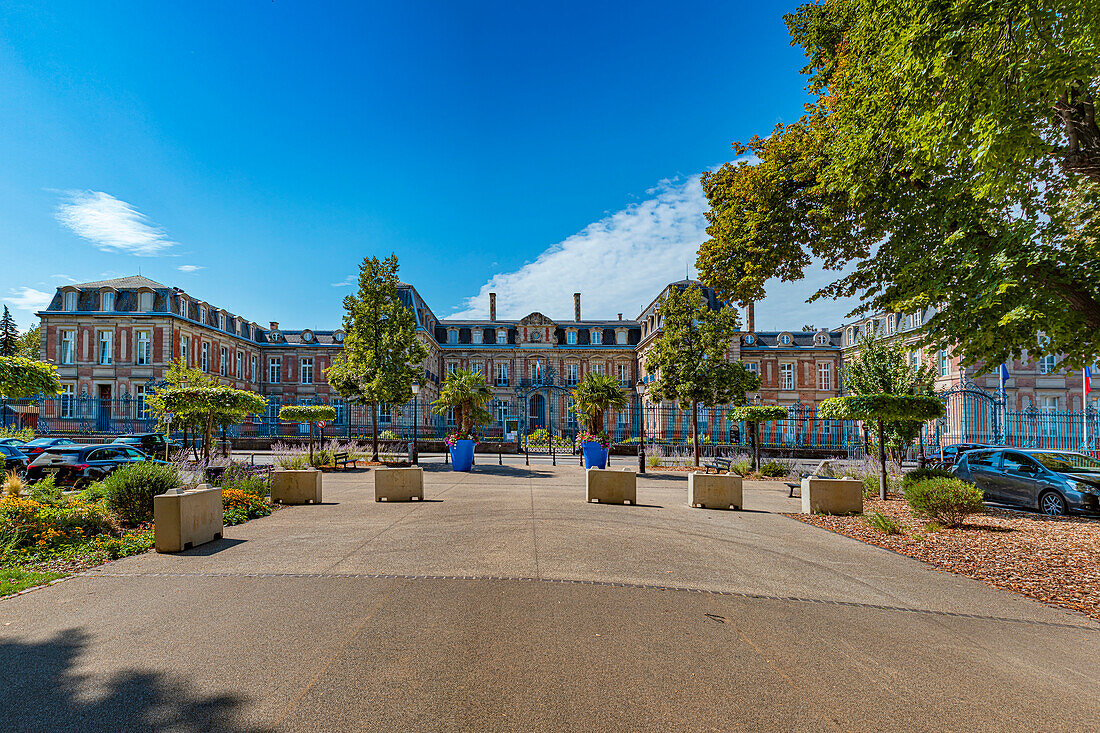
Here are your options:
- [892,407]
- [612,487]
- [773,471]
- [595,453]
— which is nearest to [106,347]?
[595,453]

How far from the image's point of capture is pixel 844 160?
7930 mm

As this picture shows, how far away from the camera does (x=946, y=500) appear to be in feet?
29.0

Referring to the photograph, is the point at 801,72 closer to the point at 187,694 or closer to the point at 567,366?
the point at 187,694

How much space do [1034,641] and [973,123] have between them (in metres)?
5.21

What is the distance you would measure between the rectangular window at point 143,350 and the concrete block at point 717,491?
134 ft

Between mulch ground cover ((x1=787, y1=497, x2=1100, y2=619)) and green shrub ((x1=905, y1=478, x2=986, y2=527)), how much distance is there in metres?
0.22

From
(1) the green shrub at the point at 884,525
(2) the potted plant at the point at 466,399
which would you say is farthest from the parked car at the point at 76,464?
(1) the green shrub at the point at 884,525

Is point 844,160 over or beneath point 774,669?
over

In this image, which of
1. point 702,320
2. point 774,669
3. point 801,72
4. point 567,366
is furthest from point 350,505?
point 567,366

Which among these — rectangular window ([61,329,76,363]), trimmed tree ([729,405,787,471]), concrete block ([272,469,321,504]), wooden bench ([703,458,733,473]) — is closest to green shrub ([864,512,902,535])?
wooden bench ([703,458,733,473])

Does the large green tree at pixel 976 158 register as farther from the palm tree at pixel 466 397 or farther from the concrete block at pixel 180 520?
the palm tree at pixel 466 397

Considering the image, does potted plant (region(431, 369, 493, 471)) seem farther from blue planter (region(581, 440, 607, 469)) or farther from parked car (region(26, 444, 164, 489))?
parked car (region(26, 444, 164, 489))

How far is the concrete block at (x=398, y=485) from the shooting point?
36.1 ft

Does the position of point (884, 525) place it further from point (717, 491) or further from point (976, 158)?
point (976, 158)
